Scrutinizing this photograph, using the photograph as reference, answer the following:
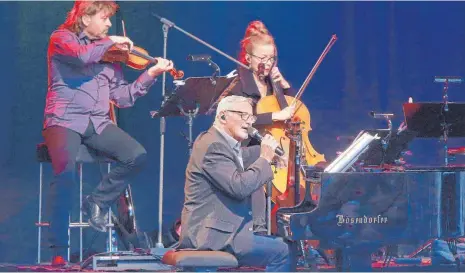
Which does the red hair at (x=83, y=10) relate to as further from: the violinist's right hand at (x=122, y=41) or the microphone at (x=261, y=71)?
the microphone at (x=261, y=71)

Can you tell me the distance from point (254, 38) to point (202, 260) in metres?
2.62

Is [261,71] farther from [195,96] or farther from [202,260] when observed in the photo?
[202,260]

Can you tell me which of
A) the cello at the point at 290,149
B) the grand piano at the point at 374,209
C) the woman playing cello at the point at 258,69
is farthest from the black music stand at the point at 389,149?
the woman playing cello at the point at 258,69

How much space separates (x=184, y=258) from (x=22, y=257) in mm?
3028

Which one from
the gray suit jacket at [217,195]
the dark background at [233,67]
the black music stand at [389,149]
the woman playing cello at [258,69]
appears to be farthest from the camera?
the dark background at [233,67]

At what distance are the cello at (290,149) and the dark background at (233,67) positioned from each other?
1.17 metres

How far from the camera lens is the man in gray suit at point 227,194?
475cm

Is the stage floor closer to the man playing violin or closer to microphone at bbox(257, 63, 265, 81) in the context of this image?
the man playing violin

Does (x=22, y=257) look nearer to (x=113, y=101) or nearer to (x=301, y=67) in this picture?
(x=113, y=101)

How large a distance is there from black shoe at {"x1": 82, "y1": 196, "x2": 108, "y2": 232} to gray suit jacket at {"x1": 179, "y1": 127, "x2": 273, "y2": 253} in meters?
1.38

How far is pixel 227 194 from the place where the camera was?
189 inches

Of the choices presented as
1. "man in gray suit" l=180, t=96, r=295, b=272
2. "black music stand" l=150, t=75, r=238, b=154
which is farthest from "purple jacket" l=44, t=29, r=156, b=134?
"man in gray suit" l=180, t=96, r=295, b=272

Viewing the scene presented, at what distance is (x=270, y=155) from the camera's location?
192 inches

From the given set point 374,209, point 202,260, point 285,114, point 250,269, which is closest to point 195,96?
point 285,114
